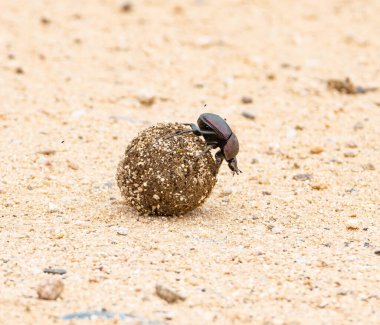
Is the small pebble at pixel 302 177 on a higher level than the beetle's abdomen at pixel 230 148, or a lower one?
lower

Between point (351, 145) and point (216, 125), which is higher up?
point (216, 125)

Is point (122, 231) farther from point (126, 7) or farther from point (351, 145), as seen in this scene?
point (126, 7)

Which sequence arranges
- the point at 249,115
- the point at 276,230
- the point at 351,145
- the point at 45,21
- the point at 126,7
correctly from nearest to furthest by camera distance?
the point at 276,230 < the point at 351,145 < the point at 249,115 < the point at 45,21 < the point at 126,7

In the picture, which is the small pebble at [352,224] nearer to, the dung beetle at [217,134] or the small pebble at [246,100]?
the dung beetle at [217,134]

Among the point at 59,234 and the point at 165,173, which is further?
the point at 165,173

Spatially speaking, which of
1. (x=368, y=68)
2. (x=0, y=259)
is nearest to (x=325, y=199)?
(x=0, y=259)

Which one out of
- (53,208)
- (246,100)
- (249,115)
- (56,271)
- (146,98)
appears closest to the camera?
(56,271)

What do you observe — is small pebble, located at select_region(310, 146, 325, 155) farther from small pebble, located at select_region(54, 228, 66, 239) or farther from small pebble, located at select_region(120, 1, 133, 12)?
small pebble, located at select_region(120, 1, 133, 12)

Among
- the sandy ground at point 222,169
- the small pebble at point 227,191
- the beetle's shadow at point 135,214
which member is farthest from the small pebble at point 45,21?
the beetle's shadow at point 135,214

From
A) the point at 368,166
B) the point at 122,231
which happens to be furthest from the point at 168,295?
the point at 368,166
